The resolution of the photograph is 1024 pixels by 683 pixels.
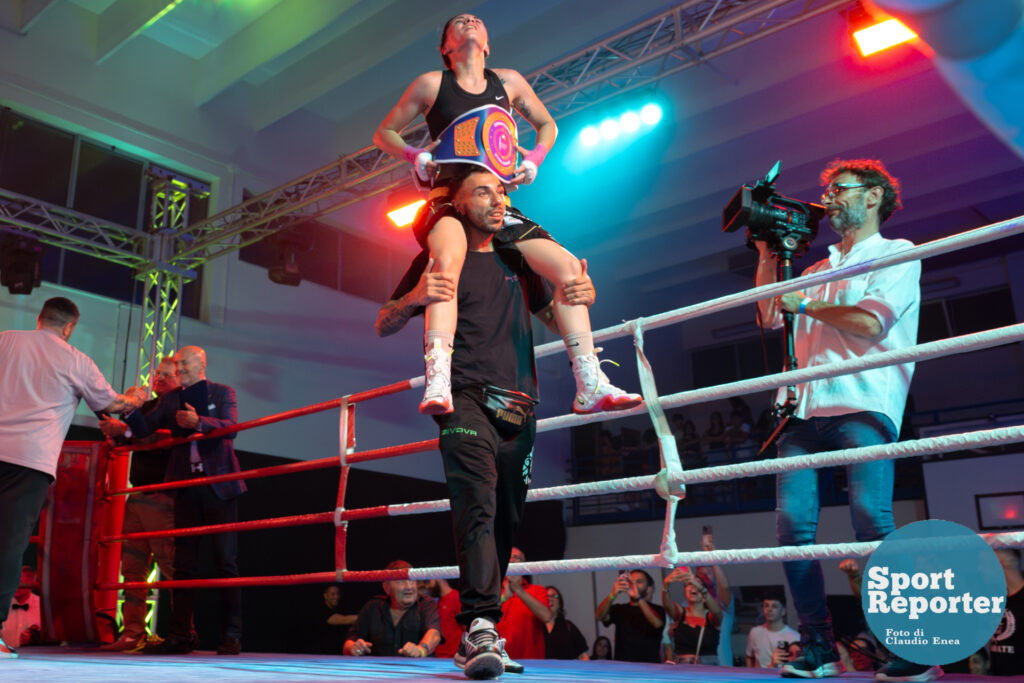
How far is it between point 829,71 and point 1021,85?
8.71m

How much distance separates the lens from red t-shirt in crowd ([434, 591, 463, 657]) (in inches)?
200

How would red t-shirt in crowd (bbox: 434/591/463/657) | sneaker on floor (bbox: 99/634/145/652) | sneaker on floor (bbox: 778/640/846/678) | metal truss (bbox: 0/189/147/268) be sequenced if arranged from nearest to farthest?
1. sneaker on floor (bbox: 778/640/846/678)
2. sneaker on floor (bbox: 99/634/145/652)
3. red t-shirt in crowd (bbox: 434/591/463/657)
4. metal truss (bbox: 0/189/147/268)

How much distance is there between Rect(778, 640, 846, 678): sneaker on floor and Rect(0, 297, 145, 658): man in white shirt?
2.50m

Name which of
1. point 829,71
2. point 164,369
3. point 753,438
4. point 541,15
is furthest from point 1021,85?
point 753,438

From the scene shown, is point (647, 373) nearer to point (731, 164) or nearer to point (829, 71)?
point (829, 71)

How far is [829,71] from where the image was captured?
834 cm

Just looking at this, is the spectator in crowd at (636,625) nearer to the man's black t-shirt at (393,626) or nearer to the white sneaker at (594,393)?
the man's black t-shirt at (393,626)

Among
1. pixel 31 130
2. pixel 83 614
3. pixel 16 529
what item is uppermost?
pixel 31 130

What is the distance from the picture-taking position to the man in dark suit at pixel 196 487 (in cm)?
364

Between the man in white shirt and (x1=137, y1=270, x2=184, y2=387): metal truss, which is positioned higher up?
(x1=137, y1=270, x2=184, y2=387): metal truss

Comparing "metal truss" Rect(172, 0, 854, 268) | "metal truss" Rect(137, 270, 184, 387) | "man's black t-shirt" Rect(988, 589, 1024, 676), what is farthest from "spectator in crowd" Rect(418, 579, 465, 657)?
"metal truss" Rect(172, 0, 854, 268)

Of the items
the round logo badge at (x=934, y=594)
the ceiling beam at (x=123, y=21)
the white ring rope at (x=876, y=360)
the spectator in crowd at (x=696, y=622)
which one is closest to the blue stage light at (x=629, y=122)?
the ceiling beam at (x=123, y=21)

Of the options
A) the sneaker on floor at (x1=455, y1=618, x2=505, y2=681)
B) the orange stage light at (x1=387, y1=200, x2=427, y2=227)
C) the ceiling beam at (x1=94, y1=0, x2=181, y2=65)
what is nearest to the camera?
the sneaker on floor at (x1=455, y1=618, x2=505, y2=681)

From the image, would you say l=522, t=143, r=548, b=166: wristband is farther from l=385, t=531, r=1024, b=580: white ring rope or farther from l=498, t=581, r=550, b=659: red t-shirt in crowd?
l=498, t=581, r=550, b=659: red t-shirt in crowd
